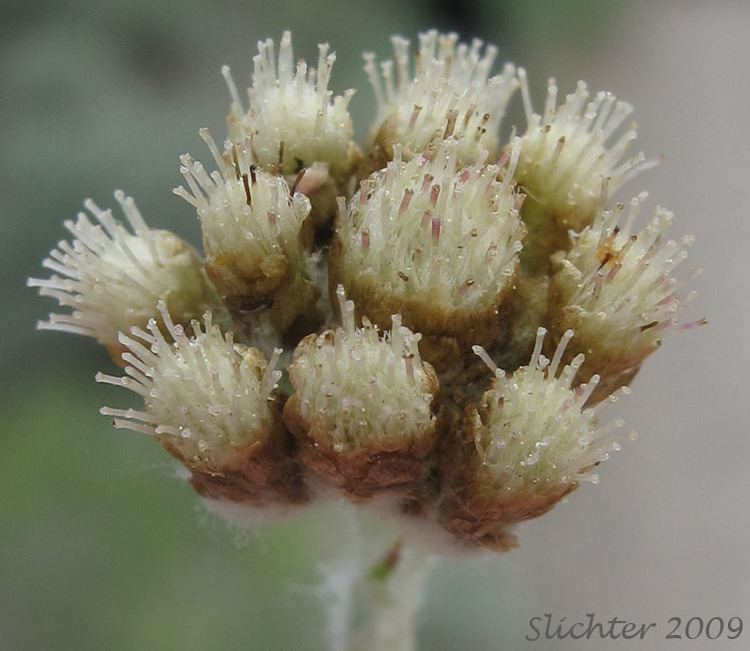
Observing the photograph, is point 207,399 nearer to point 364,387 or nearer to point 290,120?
point 364,387

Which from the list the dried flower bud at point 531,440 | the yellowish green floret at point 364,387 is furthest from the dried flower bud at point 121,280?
the dried flower bud at point 531,440

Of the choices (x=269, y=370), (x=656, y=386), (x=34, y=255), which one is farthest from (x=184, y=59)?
(x=269, y=370)

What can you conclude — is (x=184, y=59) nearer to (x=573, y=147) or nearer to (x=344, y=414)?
(x=573, y=147)

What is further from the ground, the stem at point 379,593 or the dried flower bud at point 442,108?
the dried flower bud at point 442,108

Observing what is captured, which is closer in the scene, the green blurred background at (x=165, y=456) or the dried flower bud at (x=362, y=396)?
the dried flower bud at (x=362, y=396)

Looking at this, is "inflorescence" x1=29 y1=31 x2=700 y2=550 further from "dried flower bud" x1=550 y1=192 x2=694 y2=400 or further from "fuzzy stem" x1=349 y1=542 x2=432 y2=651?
"fuzzy stem" x1=349 y1=542 x2=432 y2=651

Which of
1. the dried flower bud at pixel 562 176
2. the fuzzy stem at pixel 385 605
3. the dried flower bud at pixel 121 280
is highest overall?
the dried flower bud at pixel 562 176

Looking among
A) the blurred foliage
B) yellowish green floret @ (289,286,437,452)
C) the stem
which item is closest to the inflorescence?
yellowish green floret @ (289,286,437,452)

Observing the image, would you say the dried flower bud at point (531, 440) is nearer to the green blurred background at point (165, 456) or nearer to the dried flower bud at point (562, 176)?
the dried flower bud at point (562, 176)
